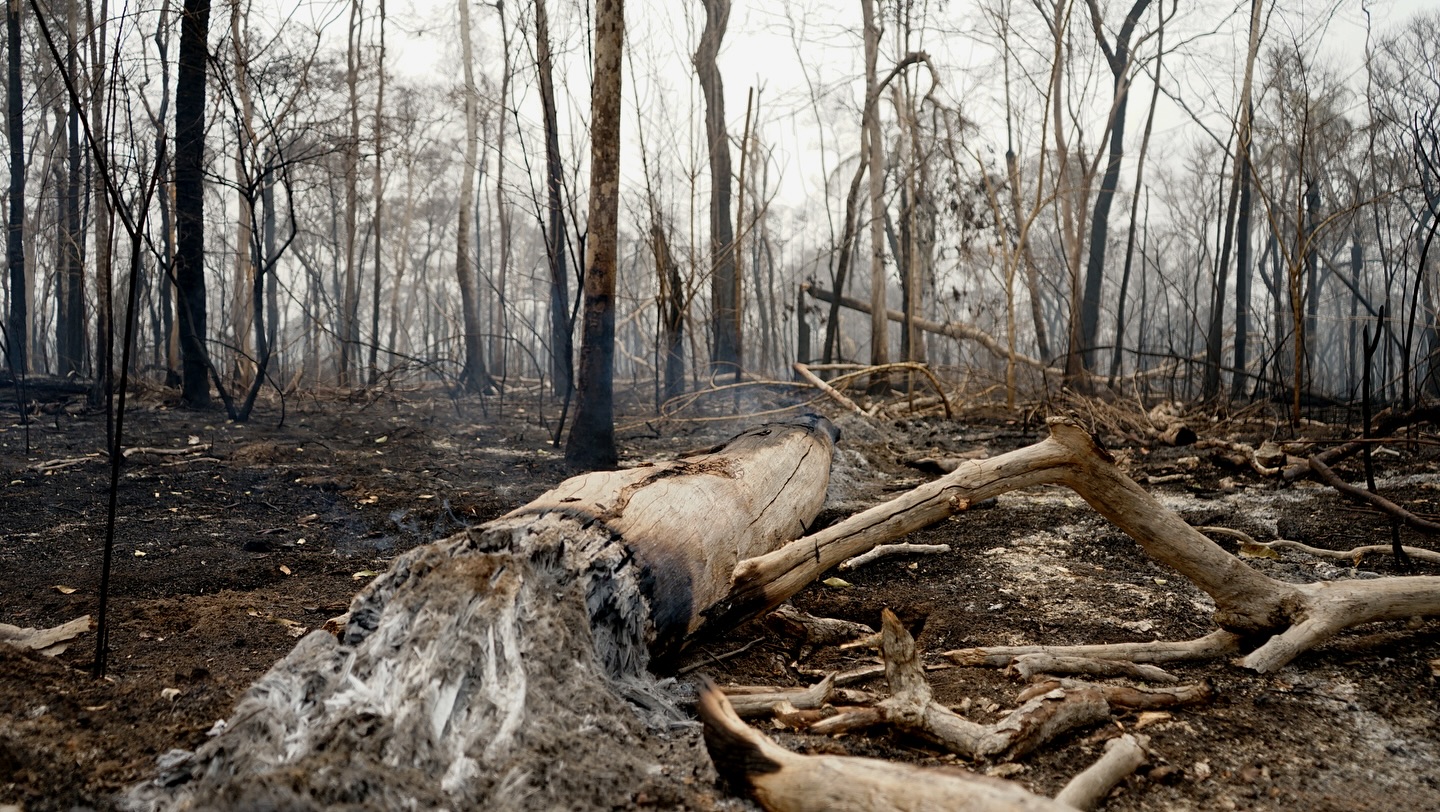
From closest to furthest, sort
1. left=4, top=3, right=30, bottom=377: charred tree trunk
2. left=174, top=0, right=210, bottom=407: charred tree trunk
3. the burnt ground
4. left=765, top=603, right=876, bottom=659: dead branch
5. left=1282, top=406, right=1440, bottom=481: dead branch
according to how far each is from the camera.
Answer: the burnt ground, left=765, top=603, right=876, bottom=659: dead branch, left=1282, top=406, right=1440, bottom=481: dead branch, left=174, top=0, right=210, bottom=407: charred tree trunk, left=4, top=3, right=30, bottom=377: charred tree trunk

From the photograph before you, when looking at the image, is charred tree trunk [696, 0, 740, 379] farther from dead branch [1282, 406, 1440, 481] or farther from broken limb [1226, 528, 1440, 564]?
broken limb [1226, 528, 1440, 564]

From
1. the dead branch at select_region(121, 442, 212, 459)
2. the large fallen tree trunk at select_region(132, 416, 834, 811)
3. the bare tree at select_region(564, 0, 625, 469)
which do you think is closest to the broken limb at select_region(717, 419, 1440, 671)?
the large fallen tree trunk at select_region(132, 416, 834, 811)

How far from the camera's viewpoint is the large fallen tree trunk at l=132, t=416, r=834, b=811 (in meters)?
1.45

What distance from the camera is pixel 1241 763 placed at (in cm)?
184

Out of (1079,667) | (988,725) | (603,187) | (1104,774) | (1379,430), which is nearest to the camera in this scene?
(1104,774)

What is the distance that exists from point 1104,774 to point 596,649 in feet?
3.80

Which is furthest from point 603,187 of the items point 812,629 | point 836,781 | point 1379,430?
point 1379,430

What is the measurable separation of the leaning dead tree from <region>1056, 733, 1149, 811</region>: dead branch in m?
0.19

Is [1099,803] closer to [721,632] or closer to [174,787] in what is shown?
[721,632]

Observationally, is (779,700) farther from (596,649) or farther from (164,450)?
(164,450)

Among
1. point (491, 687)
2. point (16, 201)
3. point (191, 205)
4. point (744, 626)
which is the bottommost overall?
point (744, 626)

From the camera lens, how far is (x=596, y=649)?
2049mm

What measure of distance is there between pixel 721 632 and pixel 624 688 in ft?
2.17

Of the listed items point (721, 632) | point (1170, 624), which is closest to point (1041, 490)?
point (1170, 624)
